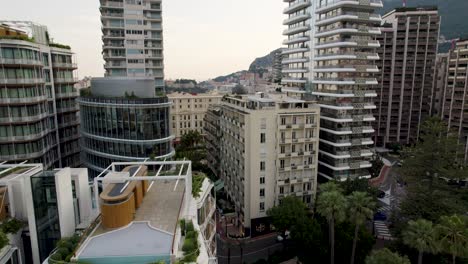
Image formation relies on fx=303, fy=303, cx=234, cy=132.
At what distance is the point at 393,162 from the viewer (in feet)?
305

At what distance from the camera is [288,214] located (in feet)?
143

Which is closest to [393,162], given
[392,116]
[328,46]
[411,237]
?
[392,116]

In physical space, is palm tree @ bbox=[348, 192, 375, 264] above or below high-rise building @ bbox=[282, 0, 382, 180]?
below

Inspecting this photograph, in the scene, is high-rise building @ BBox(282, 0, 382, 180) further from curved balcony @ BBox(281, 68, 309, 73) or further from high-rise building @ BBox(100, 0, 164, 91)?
high-rise building @ BBox(100, 0, 164, 91)

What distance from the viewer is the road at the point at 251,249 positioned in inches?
1778

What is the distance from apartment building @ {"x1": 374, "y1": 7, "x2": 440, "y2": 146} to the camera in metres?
103

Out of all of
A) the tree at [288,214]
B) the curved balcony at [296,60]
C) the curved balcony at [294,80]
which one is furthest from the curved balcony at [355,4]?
the tree at [288,214]

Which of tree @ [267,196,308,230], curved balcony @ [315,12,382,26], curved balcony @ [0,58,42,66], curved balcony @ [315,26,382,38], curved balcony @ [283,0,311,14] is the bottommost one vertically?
tree @ [267,196,308,230]

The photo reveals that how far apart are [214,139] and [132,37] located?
111 ft

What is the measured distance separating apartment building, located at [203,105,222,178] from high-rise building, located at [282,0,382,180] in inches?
914

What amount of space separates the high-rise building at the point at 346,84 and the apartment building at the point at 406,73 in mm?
48288

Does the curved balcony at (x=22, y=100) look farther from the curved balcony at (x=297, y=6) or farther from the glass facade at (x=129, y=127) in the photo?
the curved balcony at (x=297, y=6)

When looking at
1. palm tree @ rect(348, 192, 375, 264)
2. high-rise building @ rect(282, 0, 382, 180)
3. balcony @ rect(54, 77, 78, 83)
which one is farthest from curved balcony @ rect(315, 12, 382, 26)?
balcony @ rect(54, 77, 78, 83)

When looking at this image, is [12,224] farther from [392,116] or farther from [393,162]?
[392,116]
